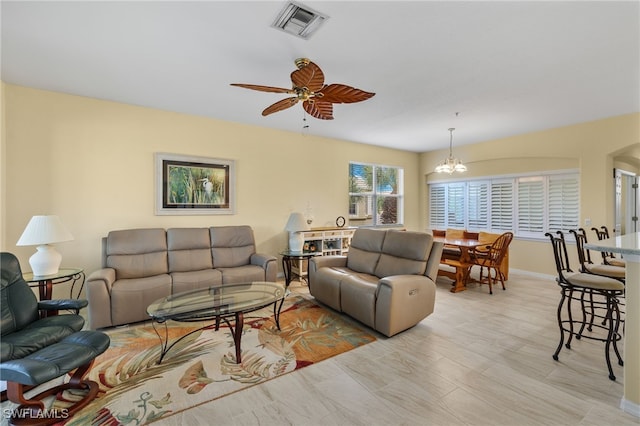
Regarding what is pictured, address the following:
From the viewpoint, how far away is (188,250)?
3.92 meters

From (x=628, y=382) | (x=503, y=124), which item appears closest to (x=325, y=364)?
(x=628, y=382)

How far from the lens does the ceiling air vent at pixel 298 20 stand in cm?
200

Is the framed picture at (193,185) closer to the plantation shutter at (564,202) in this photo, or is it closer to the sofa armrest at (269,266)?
the sofa armrest at (269,266)

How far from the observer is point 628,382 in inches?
72.0

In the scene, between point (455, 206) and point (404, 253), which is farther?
point (455, 206)

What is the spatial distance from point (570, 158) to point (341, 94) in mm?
4796

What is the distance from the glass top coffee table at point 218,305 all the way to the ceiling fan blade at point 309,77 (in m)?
1.99

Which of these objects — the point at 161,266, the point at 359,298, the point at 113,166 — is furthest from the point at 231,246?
the point at 359,298

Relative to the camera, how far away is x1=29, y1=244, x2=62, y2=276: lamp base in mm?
2891

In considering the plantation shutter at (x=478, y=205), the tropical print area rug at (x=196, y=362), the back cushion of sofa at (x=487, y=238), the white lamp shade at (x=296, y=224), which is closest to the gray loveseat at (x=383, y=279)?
the tropical print area rug at (x=196, y=362)

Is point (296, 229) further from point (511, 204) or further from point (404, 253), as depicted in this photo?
point (511, 204)

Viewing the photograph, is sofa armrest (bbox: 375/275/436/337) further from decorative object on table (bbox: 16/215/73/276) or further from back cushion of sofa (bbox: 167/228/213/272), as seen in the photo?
decorative object on table (bbox: 16/215/73/276)

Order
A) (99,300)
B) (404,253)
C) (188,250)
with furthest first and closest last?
(188,250) < (404,253) < (99,300)

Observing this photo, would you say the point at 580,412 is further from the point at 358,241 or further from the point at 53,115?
the point at 53,115
